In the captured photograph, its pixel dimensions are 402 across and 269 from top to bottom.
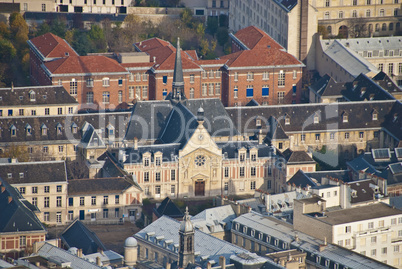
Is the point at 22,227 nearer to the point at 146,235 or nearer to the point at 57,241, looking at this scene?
the point at 57,241

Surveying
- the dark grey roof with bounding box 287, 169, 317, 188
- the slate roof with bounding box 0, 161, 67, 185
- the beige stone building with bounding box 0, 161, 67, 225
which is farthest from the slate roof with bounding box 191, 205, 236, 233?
the slate roof with bounding box 0, 161, 67, 185

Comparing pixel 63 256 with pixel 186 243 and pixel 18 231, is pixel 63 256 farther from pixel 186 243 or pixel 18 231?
pixel 18 231

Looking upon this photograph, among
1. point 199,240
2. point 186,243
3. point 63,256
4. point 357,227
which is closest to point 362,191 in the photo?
point 357,227

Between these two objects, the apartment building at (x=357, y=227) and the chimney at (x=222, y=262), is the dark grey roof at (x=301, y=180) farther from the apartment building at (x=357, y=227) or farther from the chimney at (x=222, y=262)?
Result: the chimney at (x=222, y=262)

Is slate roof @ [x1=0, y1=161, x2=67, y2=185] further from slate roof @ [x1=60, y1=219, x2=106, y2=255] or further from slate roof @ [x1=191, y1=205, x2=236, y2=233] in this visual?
slate roof @ [x1=191, y1=205, x2=236, y2=233]

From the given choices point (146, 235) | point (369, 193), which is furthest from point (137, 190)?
point (369, 193)

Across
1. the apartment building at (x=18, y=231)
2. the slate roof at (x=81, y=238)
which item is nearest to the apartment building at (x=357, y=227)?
the slate roof at (x=81, y=238)
